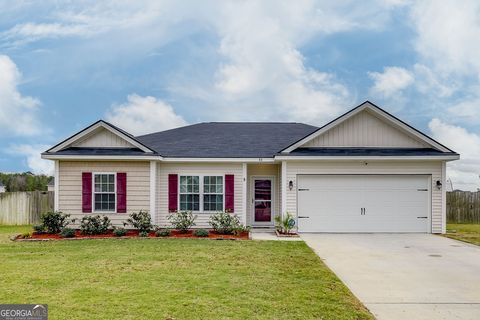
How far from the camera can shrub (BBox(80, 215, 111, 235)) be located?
12.8m

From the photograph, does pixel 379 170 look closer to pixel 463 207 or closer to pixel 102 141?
pixel 463 207

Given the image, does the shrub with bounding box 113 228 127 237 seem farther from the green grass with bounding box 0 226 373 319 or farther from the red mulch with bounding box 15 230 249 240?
the green grass with bounding box 0 226 373 319

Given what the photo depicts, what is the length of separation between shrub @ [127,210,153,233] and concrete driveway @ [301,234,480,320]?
5.42 metres

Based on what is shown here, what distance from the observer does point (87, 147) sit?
13922 millimetres

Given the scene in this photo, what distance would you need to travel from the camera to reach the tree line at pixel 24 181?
1326 inches

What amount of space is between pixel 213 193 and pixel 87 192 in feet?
15.1

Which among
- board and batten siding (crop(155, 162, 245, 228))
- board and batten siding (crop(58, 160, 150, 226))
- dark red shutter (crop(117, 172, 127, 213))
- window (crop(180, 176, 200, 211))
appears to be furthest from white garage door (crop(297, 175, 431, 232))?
dark red shutter (crop(117, 172, 127, 213))

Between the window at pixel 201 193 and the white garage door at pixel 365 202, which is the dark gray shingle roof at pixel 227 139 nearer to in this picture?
the window at pixel 201 193

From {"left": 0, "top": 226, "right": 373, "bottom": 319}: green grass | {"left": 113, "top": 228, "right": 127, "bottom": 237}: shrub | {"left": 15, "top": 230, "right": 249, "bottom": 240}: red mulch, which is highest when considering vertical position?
{"left": 0, "top": 226, "right": 373, "bottom": 319}: green grass

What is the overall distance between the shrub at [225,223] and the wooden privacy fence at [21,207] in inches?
369

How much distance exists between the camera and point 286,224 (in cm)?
1285

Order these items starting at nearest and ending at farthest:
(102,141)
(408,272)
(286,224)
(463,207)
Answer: (408,272)
(286,224)
(102,141)
(463,207)

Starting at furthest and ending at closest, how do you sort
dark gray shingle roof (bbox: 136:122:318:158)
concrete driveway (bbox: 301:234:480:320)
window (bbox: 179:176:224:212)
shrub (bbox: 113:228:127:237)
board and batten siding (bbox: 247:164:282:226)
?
board and batten siding (bbox: 247:164:282:226), dark gray shingle roof (bbox: 136:122:318:158), window (bbox: 179:176:224:212), shrub (bbox: 113:228:127:237), concrete driveway (bbox: 301:234:480:320)

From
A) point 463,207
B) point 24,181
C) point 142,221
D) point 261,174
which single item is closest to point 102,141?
point 142,221
